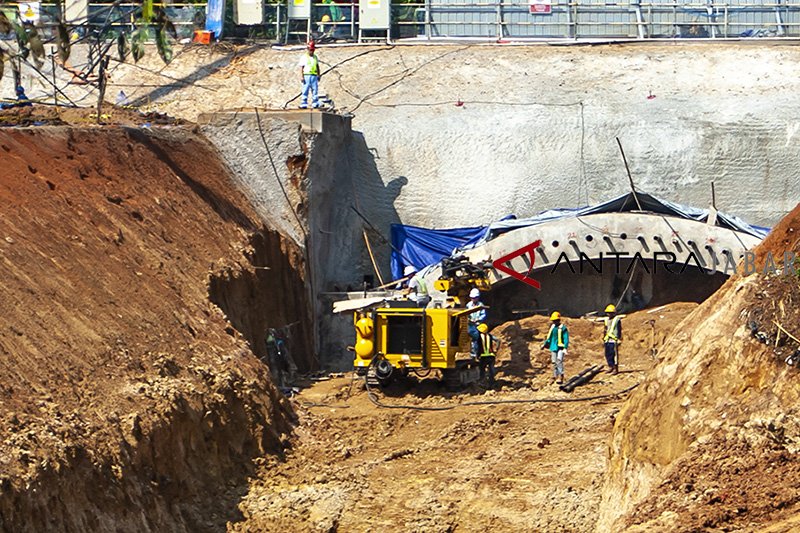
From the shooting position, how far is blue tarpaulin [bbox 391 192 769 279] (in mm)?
31922

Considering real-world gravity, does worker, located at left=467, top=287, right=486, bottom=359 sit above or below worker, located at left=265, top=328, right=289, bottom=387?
above

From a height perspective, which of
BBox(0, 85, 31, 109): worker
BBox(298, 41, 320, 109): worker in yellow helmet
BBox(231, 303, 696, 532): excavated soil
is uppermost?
BBox(298, 41, 320, 109): worker in yellow helmet

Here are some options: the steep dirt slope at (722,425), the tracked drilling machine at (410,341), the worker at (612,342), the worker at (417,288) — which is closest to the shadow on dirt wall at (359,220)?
the worker at (417,288)

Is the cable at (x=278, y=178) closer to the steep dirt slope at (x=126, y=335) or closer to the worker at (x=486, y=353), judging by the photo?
the steep dirt slope at (x=126, y=335)

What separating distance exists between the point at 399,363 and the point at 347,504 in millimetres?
5312

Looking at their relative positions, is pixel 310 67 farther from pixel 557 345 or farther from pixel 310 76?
pixel 557 345

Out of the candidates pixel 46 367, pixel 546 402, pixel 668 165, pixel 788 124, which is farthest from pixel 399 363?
pixel 788 124

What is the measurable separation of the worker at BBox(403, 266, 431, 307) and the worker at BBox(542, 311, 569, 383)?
2.32 meters

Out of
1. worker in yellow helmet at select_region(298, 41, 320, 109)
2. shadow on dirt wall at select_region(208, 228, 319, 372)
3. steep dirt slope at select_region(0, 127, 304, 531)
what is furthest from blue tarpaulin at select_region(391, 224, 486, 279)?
steep dirt slope at select_region(0, 127, 304, 531)

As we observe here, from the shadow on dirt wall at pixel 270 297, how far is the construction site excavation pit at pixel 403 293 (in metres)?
0.08

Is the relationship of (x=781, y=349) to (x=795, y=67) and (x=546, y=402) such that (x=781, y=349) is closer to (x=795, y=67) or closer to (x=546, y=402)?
(x=546, y=402)

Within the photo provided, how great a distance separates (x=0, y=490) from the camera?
15500mm

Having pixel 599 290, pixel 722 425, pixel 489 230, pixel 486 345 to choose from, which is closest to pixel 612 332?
pixel 486 345

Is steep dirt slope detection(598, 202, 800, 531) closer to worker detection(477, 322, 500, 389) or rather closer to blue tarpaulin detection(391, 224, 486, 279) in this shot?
worker detection(477, 322, 500, 389)
